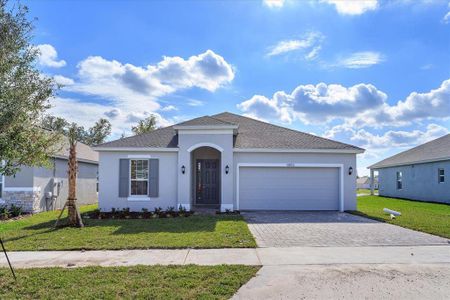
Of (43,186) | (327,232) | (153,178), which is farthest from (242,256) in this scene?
Answer: (43,186)

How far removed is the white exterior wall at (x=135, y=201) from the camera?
15258 mm

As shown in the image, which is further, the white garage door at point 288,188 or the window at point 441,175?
the window at point 441,175

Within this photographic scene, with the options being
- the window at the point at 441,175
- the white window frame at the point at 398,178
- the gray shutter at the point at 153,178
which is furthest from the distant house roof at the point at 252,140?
the white window frame at the point at 398,178

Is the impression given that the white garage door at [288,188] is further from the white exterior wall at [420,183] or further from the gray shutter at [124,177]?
the white exterior wall at [420,183]

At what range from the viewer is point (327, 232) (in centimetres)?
1016

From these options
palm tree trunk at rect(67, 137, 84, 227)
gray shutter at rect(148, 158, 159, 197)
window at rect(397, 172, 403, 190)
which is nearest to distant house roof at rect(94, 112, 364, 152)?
gray shutter at rect(148, 158, 159, 197)

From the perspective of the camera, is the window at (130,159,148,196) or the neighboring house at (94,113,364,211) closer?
the neighboring house at (94,113,364,211)

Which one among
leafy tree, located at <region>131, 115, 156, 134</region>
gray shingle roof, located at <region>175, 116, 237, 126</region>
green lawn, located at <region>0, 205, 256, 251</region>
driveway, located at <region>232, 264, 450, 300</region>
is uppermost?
leafy tree, located at <region>131, 115, 156, 134</region>

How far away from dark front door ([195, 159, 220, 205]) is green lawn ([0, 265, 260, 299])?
11727mm

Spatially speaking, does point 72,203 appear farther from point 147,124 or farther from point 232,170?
point 147,124

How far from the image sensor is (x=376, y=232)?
33.2 feet

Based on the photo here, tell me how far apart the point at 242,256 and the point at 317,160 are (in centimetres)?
955

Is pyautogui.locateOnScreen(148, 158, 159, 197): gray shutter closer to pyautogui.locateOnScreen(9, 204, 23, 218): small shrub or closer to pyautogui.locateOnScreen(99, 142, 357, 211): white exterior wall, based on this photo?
pyautogui.locateOnScreen(99, 142, 357, 211): white exterior wall

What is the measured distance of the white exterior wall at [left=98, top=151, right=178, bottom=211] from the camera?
1526 centimetres
